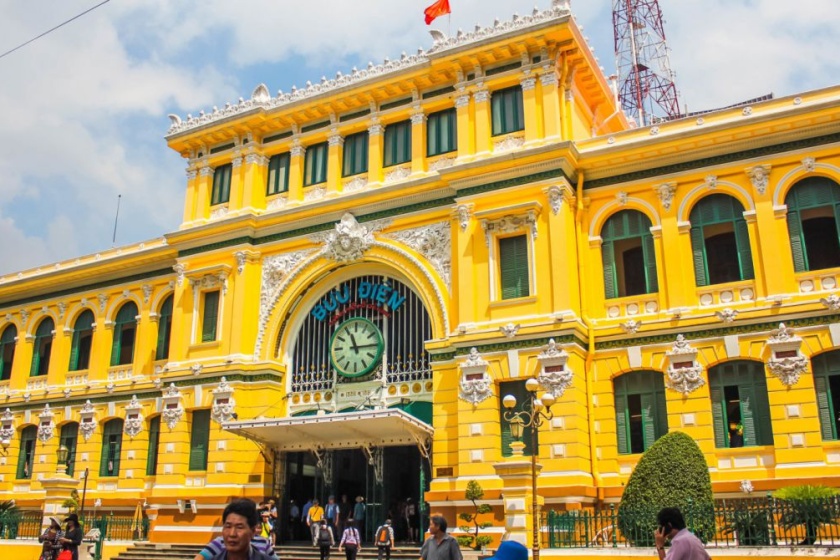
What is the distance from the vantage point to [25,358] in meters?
35.7

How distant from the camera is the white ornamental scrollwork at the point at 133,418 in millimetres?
30406

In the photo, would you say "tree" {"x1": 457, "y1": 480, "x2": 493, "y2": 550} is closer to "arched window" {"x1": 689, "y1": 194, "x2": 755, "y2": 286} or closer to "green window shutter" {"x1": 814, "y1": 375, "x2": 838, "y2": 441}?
"arched window" {"x1": 689, "y1": 194, "x2": 755, "y2": 286}

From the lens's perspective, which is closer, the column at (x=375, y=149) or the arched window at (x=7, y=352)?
the column at (x=375, y=149)

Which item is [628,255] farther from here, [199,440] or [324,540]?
[199,440]

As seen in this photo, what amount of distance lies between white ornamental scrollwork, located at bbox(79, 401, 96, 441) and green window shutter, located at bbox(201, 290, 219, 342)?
6.84 metres

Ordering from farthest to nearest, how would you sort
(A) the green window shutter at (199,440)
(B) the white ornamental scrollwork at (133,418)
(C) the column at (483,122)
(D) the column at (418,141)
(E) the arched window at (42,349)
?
(E) the arched window at (42,349) < (B) the white ornamental scrollwork at (133,418) < (A) the green window shutter at (199,440) < (D) the column at (418,141) < (C) the column at (483,122)

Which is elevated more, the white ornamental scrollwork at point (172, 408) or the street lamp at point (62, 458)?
the white ornamental scrollwork at point (172, 408)

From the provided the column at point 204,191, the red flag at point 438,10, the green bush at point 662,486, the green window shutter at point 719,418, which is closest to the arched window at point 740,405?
the green window shutter at point 719,418

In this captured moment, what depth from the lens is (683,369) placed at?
21812 millimetres

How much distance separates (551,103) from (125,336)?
19.5 metres

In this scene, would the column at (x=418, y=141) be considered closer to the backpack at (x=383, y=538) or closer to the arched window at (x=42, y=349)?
the backpack at (x=383, y=538)

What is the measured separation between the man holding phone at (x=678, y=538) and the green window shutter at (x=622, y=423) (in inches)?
581

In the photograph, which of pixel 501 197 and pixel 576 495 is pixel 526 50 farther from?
pixel 576 495

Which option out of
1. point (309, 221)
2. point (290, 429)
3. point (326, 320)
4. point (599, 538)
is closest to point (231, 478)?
point (290, 429)
